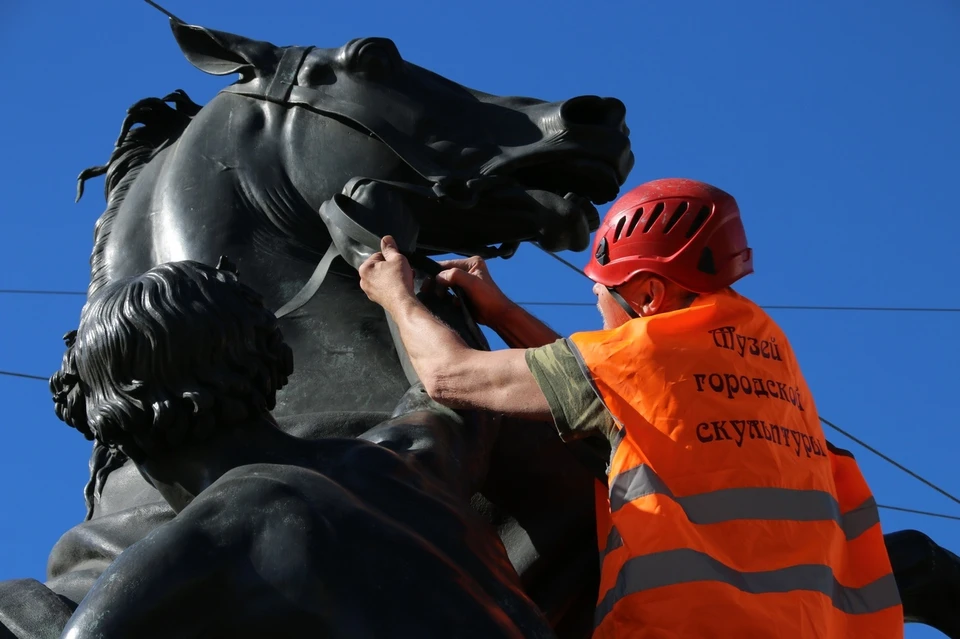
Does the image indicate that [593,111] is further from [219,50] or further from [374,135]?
[219,50]

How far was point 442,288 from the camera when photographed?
5.57m

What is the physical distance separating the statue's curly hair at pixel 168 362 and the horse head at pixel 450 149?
123cm

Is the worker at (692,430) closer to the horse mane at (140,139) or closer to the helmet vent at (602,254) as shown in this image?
the helmet vent at (602,254)

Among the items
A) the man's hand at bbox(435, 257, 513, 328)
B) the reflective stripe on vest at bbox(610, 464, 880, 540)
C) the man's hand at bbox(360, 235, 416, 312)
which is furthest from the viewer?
the man's hand at bbox(435, 257, 513, 328)

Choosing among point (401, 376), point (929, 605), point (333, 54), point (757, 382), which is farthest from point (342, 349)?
point (929, 605)

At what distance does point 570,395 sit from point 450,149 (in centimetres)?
138

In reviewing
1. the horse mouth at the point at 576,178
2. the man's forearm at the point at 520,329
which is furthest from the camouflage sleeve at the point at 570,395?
the horse mouth at the point at 576,178

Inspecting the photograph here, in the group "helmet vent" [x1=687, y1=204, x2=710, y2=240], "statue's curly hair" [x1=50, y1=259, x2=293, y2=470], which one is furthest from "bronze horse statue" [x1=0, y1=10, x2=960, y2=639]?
"statue's curly hair" [x1=50, y1=259, x2=293, y2=470]

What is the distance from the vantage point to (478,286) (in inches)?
224

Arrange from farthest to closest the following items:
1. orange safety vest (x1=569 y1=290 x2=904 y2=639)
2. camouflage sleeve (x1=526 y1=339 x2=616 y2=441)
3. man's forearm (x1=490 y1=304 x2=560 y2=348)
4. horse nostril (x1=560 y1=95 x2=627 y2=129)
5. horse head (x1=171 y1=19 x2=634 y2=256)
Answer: horse nostril (x1=560 y1=95 x2=627 y2=129)
horse head (x1=171 y1=19 x2=634 y2=256)
man's forearm (x1=490 y1=304 x2=560 y2=348)
camouflage sleeve (x1=526 y1=339 x2=616 y2=441)
orange safety vest (x1=569 y1=290 x2=904 y2=639)

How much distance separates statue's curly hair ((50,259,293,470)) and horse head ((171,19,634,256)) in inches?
48.4

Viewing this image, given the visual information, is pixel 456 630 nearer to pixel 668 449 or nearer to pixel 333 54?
pixel 668 449

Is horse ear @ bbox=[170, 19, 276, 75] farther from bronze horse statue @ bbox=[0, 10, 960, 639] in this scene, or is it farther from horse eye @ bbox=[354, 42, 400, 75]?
horse eye @ bbox=[354, 42, 400, 75]

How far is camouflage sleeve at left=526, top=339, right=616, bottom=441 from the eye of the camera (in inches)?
192
